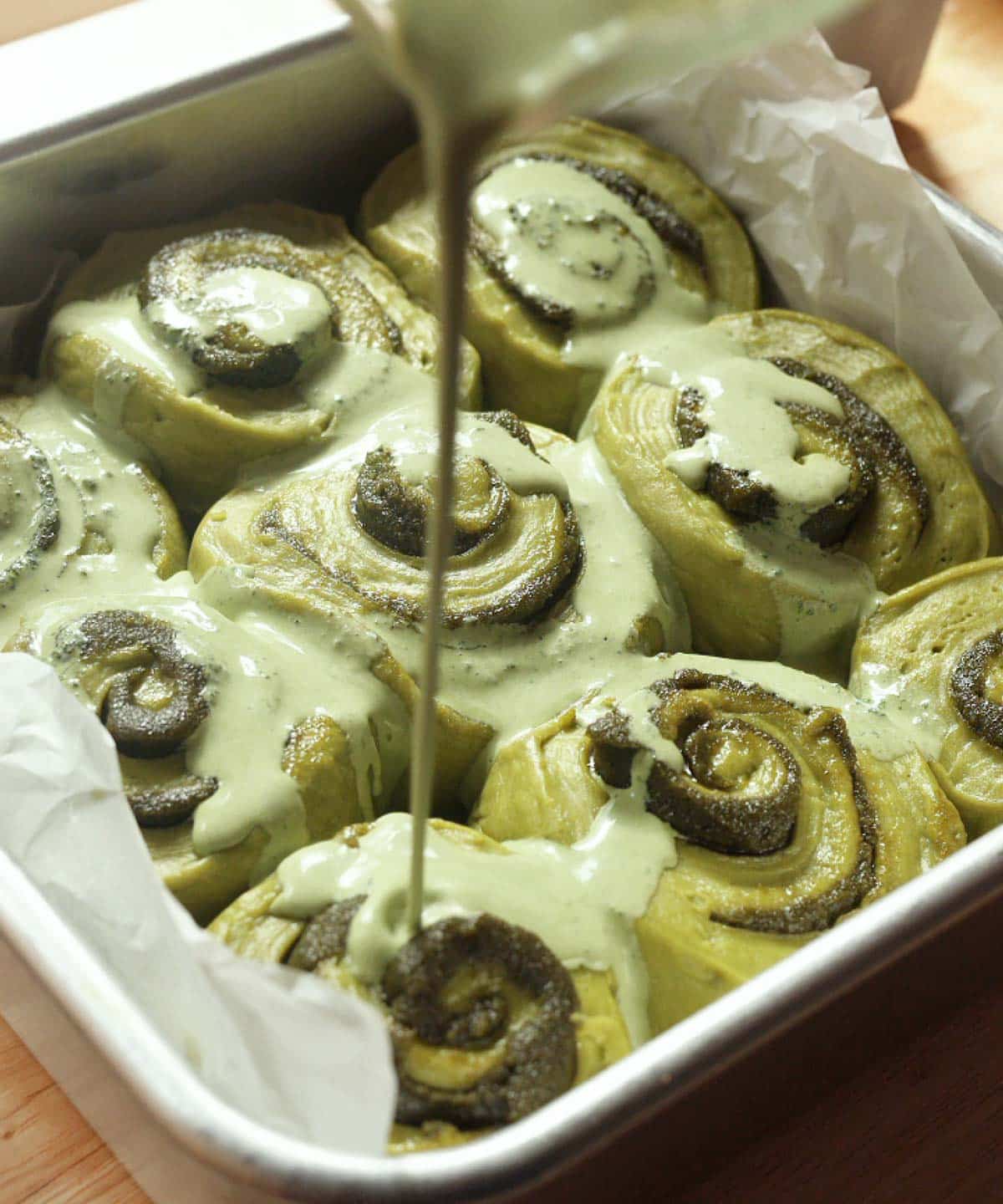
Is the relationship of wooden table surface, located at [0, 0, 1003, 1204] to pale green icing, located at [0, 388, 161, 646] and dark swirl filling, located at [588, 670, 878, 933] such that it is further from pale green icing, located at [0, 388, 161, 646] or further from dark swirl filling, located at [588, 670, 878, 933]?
pale green icing, located at [0, 388, 161, 646]

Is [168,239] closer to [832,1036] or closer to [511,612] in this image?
[511,612]

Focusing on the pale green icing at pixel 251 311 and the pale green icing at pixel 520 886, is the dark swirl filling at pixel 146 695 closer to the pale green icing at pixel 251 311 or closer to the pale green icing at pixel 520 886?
the pale green icing at pixel 520 886

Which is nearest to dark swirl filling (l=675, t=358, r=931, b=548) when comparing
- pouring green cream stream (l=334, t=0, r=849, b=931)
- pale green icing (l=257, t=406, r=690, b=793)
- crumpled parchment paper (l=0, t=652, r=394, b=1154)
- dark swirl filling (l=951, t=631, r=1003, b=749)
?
pale green icing (l=257, t=406, r=690, b=793)

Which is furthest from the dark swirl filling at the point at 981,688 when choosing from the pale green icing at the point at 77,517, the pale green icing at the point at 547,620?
the pale green icing at the point at 77,517

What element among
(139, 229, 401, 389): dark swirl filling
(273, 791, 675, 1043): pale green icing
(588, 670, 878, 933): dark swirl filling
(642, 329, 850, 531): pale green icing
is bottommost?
(273, 791, 675, 1043): pale green icing

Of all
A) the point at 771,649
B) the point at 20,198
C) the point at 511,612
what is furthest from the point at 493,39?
the point at 20,198

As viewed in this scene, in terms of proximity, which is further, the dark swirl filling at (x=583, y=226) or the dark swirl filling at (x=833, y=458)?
the dark swirl filling at (x=583, y=226)
